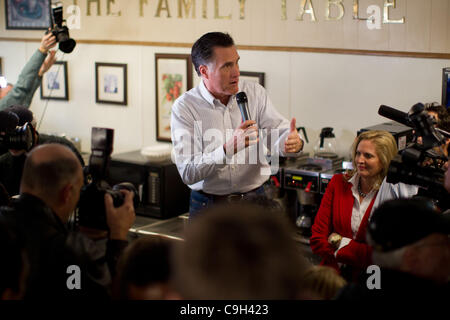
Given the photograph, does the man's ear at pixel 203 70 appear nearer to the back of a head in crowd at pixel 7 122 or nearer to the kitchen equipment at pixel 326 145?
the back of a head in crowd at pixel 7 122

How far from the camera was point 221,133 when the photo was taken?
10.5ft

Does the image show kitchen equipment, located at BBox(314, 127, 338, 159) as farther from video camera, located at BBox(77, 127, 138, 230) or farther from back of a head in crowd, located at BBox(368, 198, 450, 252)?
back of a head in crowd, located at BBox(368, 198, 450, 252)

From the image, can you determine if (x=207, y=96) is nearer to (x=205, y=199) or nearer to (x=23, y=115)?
(x=205, y=199)

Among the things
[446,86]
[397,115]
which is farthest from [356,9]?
[397,115]

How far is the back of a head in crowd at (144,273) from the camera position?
1404mm

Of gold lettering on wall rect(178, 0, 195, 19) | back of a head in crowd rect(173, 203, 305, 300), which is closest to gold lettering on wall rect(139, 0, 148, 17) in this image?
gold lettering on wall rect(178, 0, 195, 19)

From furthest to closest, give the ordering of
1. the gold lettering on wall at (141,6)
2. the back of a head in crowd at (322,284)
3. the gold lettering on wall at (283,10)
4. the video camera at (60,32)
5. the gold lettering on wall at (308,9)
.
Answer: the gold lettering on wall at (141,6) → the video camera at (60,32) → the gold lettering on wall at (283,10) → the gold lettering on wall at (308,9) → the back of a head in crowd at (322,284)

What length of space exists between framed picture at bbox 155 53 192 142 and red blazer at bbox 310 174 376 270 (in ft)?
8.08

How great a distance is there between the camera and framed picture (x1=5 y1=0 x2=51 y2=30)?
5.88m

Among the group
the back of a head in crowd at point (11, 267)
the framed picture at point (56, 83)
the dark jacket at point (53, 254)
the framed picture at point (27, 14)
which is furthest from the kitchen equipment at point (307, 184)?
the framed picture at point (27, 14)

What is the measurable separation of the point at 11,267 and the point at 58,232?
0.30 meters

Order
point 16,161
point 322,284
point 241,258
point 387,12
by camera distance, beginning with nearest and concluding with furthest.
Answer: point 241,258, point 322,284, point 16,161, point 387,12

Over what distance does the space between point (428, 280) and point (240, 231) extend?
756 mm
